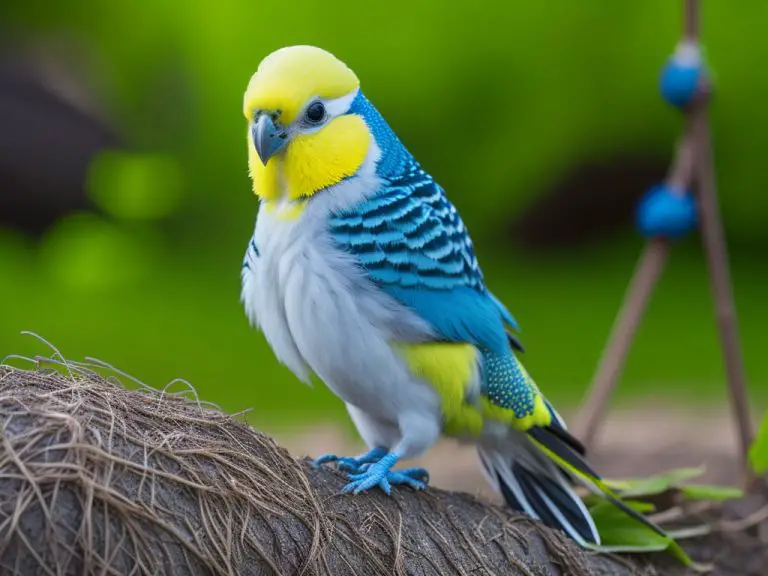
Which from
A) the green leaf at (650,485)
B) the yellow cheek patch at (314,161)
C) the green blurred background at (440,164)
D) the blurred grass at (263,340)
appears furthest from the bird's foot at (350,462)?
the green blurred background at (440,164)

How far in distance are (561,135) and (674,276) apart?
112cm

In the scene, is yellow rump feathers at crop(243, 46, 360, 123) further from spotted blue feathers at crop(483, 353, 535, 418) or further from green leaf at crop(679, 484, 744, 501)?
green leaf at crop(679, 484, 744, 501)

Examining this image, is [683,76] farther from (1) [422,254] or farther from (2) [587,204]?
(2) [587,204]

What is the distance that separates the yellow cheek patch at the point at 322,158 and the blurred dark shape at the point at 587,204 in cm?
401

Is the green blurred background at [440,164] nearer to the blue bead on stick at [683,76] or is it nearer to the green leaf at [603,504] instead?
the blue bead on stick at [683,76]

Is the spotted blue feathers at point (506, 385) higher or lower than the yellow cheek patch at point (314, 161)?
lower

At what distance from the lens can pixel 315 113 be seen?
2.02m

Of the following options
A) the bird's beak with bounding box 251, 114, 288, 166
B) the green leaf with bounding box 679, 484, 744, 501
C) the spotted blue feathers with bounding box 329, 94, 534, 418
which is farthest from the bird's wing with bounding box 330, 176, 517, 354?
the green leaf with bounding box 679, 484, 744, 501

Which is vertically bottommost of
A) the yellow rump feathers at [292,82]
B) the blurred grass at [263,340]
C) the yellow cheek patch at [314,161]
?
the blurred grass at [263,340]

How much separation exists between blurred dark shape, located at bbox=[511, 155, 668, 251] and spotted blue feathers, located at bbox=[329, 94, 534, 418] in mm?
3858

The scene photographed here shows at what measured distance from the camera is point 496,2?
550cm

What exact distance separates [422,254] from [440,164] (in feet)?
12.2

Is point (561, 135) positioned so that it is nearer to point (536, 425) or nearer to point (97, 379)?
point (536, 425)

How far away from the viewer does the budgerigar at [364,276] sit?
202 centimetres
